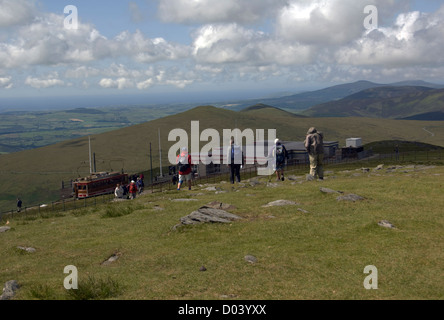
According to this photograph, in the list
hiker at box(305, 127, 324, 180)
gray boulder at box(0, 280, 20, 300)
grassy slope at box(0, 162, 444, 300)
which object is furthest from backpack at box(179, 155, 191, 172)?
gray boulder at box(0, 280, 20, 300)

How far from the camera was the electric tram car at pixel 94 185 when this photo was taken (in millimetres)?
66625

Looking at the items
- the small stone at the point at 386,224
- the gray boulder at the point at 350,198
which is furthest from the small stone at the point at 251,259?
the gray boulder at the point at 350,198

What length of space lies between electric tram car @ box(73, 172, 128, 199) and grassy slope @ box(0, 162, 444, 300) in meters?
48.0

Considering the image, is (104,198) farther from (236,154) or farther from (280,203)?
(280,203)

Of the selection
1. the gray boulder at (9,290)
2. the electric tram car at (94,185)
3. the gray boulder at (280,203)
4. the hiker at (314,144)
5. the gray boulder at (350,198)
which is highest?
the hiker at (314,144)

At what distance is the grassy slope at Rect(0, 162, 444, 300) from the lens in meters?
9.73

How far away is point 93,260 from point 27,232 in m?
6.91

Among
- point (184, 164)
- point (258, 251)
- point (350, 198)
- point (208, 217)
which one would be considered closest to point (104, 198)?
point (184, 164)

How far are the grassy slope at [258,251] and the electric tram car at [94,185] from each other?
47957 millimetres

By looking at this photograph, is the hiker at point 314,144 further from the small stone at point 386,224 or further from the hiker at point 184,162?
the small stone at point 386,224

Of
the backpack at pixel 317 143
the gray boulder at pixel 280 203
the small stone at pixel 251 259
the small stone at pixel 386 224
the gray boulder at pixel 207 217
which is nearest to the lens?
the small stone at pixel 251 259

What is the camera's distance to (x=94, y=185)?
222ft

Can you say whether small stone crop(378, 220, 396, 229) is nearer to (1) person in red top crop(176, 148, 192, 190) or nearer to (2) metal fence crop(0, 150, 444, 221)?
(1) person in red top crop(176, 148, 192, 190)
